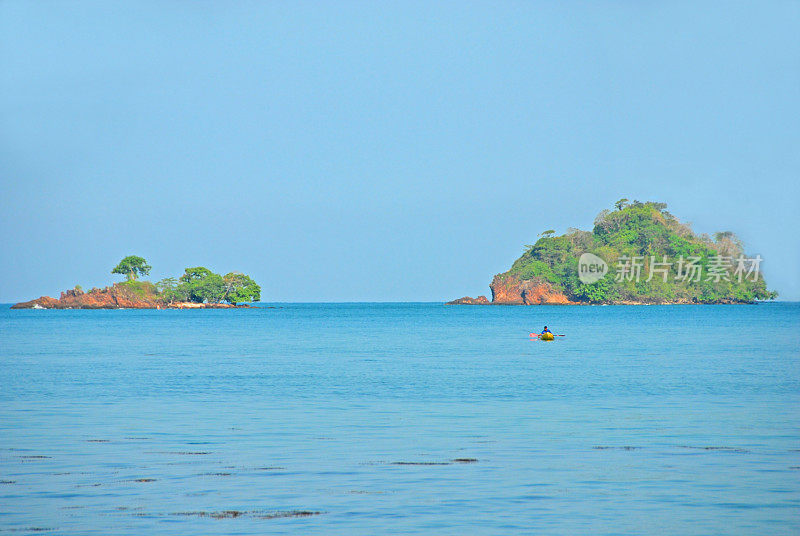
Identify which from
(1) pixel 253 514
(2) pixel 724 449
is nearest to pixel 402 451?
(1) pixel 253 514

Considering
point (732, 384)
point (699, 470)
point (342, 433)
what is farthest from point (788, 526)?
point (732, 384)

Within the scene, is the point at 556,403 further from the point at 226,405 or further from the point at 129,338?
the point at 129,338

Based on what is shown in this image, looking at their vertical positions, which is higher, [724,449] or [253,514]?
[724,449]

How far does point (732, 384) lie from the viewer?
1695 inches

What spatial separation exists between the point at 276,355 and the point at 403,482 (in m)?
50.8

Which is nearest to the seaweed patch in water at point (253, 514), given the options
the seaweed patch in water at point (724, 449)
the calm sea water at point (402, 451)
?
the calm sea water at point (402, 451)

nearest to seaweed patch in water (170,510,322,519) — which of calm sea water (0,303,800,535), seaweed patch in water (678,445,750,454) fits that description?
calm sea water (0,303,800,535)

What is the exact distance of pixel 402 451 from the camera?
2322 centimetres

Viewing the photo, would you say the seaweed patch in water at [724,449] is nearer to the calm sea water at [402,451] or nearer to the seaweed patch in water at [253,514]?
the calm sea water at [402,451]

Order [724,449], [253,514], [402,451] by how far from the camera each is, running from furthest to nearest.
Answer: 1. [724,449]
2. [402,451]
3. [253,514]

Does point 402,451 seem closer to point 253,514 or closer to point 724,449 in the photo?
point 253,514

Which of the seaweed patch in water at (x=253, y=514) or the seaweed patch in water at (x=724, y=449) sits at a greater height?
the seaweed patch in water at (x=724, y=449)

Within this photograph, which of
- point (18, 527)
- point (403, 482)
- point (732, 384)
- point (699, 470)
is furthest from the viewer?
point (732, 384)

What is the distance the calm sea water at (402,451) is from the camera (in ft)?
53.4
